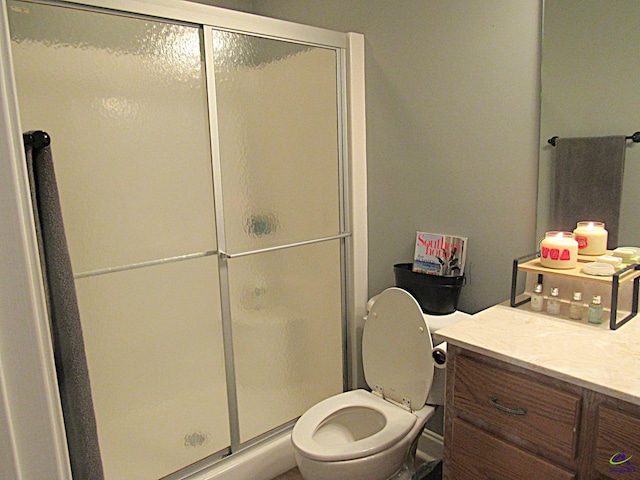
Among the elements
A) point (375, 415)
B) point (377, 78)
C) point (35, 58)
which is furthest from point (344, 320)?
point (35, 58)

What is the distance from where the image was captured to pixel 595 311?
1413 mm

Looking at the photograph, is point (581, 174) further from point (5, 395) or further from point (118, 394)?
point (118, 394)

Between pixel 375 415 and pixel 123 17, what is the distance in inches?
69.1

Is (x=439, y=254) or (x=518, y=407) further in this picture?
(x=439, y=254)

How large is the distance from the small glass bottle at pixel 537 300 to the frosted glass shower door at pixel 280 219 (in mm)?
988

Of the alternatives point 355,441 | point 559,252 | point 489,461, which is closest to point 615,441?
point 489,461

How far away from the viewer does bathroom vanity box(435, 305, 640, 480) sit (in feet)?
3.51

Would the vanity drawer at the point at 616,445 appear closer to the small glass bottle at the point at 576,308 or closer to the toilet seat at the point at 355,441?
the small glass bottle at the point at 576,308

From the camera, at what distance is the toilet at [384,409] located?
1.63 m

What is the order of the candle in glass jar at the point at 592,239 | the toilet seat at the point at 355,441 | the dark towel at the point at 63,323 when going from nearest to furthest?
1. the dark towel at the point at 63,323
2. the candle in glass jar at the point at 592,239
3. the toilet seat at the point at 355,441

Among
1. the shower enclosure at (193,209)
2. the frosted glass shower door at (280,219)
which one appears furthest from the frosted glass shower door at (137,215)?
the frosted glass shower door at (280,219)

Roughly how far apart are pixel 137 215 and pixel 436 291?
1.22m

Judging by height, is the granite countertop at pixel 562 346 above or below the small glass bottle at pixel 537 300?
below
